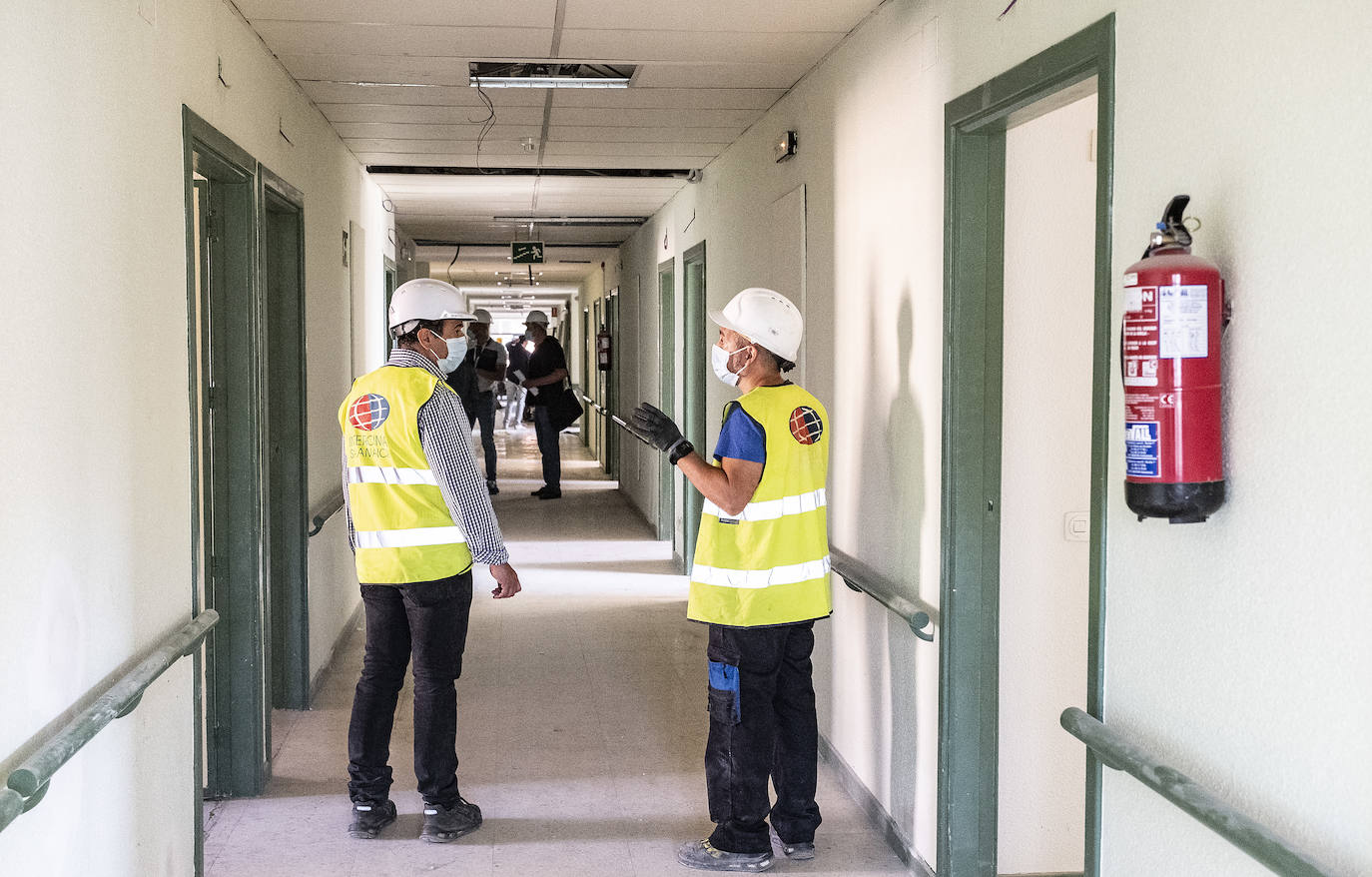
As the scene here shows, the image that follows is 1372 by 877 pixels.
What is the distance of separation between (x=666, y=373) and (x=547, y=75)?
4.51 metres

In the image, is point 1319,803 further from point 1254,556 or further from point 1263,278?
point 1263,278

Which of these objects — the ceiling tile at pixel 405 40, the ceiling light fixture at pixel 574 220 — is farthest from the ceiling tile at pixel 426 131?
the ceiling light fixture at pixel 574 220

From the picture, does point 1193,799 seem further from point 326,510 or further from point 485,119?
point 485,119

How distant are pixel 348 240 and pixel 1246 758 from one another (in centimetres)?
537

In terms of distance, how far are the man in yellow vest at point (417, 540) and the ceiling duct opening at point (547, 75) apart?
117 centimetres

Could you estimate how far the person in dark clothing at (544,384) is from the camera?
37.7 feet

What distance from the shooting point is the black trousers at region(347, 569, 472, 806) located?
3.60 metres

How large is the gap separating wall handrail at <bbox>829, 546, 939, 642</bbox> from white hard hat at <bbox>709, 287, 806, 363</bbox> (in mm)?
737

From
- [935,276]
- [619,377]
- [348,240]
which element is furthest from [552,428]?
[935,276]

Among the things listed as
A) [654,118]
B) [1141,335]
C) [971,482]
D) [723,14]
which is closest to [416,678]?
[971,482]

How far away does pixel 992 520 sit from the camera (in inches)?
126

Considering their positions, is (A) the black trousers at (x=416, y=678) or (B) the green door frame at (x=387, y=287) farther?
(B) the green door frame at (x=387, y=287)

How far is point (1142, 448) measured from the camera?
188cm

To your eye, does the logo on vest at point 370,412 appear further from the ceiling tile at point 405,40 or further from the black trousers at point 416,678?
the ceiling tile at point 405,40
